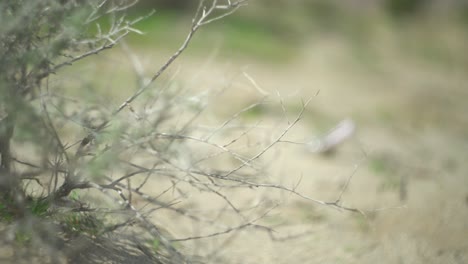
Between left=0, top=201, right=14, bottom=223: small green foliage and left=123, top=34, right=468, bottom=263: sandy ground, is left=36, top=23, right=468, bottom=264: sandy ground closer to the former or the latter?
left=123, top=34, right=468, bottom=263: sandy ground

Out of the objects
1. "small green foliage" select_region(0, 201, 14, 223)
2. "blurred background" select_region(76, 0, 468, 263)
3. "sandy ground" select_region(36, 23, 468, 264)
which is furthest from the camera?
"blurred background" select_region(76, 0, 468, 263)

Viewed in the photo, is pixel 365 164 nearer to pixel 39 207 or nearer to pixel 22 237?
pixel 39 207

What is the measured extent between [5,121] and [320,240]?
6.98 ft

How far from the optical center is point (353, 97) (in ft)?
22.9

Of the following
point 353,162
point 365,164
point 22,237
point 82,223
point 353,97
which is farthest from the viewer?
point 353,97

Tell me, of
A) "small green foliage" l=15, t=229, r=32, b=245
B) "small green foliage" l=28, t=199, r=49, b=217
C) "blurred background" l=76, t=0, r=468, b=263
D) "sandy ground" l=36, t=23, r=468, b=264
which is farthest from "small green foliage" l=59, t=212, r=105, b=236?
"blurred background" l=76, t=0, r=468, b=263

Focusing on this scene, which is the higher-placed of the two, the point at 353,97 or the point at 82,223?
the point at 82,223

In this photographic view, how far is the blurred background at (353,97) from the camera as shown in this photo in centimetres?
351

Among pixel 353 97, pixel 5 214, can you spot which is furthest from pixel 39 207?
pixel 353 97

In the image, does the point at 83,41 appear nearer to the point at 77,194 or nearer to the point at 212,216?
the point at 77,194

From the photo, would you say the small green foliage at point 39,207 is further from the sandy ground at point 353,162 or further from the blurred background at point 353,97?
the blurred background at point 353,97

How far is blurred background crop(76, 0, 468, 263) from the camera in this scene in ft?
11.5

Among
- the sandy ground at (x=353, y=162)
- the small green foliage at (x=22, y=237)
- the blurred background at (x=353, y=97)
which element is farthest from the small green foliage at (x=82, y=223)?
the blurred background at (x=353, y=97)

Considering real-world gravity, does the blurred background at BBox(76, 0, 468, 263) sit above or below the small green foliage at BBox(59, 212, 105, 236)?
below
